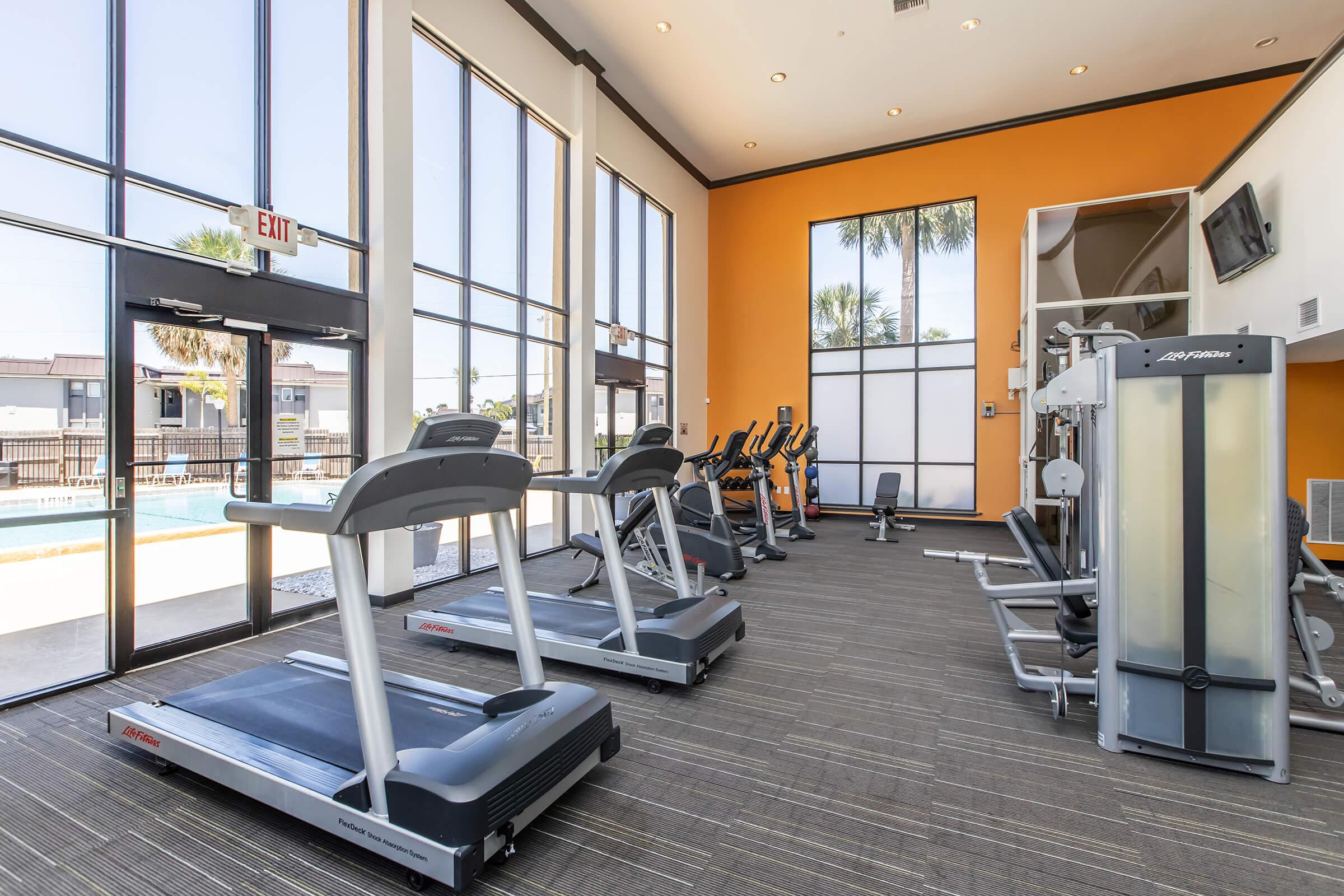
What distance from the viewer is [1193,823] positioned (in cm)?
199

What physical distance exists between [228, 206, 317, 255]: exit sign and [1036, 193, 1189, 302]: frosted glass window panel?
7.60 m

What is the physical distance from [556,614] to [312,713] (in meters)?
1.59

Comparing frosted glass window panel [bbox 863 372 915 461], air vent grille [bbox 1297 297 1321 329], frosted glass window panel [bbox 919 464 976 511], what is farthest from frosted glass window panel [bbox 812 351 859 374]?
air vent grille [bbox 1297 297 1321 329]

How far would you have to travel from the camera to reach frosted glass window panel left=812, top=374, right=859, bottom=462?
933 cm

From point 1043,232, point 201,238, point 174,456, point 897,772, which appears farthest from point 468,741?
point 1043,232

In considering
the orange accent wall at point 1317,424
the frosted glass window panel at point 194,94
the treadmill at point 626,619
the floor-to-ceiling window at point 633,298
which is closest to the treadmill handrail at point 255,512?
the treadmill at point 626,619

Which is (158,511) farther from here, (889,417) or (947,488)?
(947,488)

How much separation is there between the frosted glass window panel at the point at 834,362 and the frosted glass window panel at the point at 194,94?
24.9ft

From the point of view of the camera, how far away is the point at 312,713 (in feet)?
8.02

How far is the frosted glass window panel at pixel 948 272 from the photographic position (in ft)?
28.0

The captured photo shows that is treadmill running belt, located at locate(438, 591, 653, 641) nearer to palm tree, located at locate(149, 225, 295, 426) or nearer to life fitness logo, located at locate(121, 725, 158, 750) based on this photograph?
life fitness logo, located at locate(121, 725, 158, 750)

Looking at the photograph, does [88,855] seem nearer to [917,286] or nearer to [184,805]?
[184,805]

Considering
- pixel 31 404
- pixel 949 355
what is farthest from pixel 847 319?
pixel 31 404

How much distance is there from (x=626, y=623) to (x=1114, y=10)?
24.9 ft
